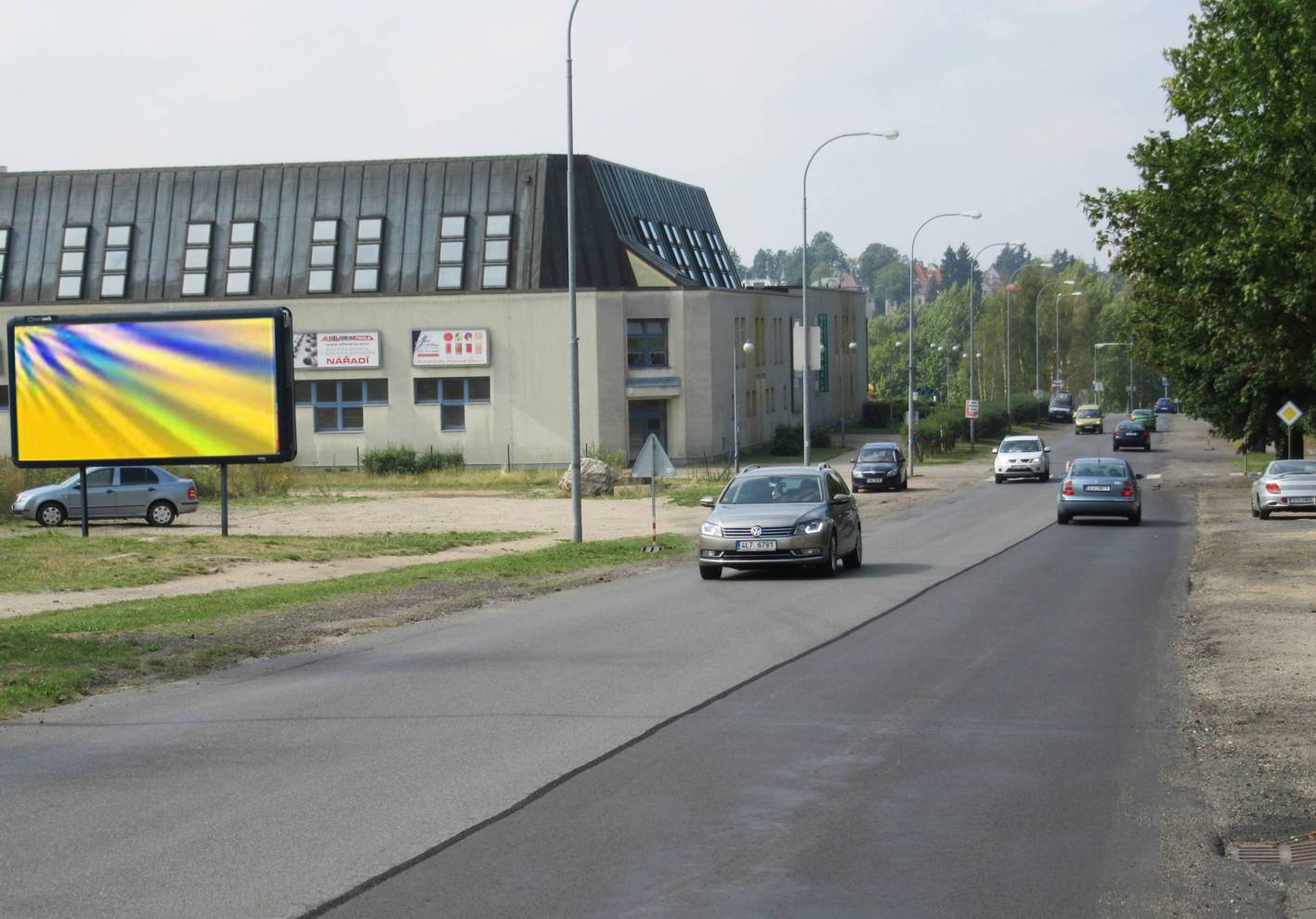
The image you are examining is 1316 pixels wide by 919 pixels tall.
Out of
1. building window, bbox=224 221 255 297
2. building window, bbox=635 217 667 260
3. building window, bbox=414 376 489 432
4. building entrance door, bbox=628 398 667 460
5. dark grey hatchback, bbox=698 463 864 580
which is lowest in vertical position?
dark grey hatchback, bbox=698 463 864 580

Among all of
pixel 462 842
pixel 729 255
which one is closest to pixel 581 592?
pixel 462 842

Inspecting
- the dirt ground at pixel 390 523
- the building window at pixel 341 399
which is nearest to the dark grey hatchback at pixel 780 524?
the dirt ground at pixel 390 523

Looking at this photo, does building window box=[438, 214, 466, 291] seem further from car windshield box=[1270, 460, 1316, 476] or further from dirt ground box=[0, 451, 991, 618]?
car windshield box=[1270, 460, 1316, 476]

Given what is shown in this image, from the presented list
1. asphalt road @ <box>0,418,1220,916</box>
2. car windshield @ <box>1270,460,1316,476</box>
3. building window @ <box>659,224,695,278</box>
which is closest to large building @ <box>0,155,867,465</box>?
building window @ <box>659,224,695,278</box>

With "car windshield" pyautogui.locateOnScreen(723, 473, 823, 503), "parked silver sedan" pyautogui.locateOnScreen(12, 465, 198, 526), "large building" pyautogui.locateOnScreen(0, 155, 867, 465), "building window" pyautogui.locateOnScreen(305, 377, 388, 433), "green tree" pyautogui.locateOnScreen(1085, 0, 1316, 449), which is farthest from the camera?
"building window" pyautogui.locateOnScreen(305, 377, 388, 433)

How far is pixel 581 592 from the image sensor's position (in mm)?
21594

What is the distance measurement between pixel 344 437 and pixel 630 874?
6024 cm

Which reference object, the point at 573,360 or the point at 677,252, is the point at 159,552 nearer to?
the point at 573,360

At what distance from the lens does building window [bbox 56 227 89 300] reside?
6800 cm

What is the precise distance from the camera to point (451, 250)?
66.0m

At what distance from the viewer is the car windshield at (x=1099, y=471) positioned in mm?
35350

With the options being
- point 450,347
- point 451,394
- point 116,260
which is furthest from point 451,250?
point 116,260

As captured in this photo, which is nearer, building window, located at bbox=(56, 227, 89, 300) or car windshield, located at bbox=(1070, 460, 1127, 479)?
car windshield, located at bbox=(1070, 460, 1127, 479)

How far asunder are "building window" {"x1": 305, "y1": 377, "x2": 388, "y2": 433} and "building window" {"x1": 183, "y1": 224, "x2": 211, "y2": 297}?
6.02m
